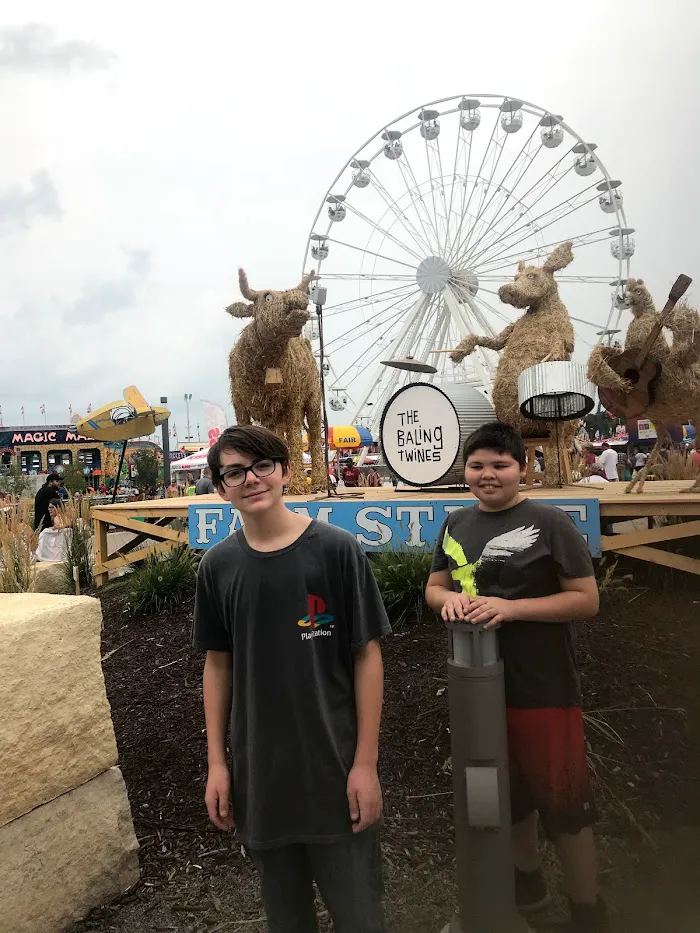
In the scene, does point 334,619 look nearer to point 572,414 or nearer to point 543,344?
point 572,414

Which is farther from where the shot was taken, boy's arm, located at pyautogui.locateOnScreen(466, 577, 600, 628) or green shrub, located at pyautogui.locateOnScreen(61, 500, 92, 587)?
green shrub, located at pyautogui.locateOnScreen(61, 500, 92, 587)

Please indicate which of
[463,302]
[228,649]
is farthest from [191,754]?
[463,302]

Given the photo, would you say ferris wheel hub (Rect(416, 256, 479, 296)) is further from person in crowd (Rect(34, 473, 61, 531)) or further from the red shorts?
the red shorts

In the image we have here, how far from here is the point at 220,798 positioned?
1320mm

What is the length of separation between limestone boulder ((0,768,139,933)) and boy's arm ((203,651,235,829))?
2.79 ft

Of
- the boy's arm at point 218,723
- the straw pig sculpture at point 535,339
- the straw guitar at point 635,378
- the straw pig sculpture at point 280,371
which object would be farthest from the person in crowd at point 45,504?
the boy's arm at point 218,723

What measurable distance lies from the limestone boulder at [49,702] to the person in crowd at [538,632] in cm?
120

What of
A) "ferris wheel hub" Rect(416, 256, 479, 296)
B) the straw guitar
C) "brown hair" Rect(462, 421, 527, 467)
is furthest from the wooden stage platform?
"ferris wheel hub" Rect(416, 256, 479, 296)

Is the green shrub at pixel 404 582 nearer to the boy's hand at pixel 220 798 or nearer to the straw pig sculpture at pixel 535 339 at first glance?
the straw pig sculpture at pixel 535 339

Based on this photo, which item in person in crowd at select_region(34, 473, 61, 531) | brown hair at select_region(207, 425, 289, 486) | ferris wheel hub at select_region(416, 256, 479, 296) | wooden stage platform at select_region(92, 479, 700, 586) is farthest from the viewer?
ferris wheel hub at select_region(416, 256, 479, 296)

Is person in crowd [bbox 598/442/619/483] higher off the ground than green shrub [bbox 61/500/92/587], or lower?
higher

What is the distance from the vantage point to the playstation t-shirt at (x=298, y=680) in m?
1.25

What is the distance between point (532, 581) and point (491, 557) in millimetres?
115

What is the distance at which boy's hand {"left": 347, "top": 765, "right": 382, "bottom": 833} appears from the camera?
1.23 m
